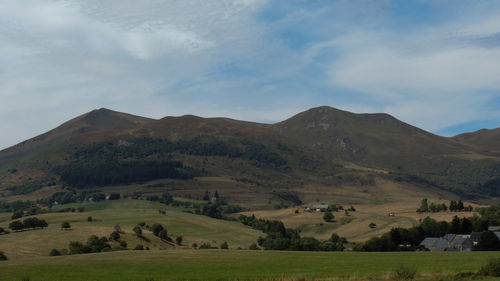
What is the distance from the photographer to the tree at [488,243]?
100250mm

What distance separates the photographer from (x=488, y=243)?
3984 inches

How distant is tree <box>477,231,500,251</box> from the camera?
100250mm

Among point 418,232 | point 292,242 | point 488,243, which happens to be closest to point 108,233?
point 292,242

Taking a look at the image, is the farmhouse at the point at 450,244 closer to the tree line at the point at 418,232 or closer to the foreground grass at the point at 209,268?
the tree line at the point at 418,232

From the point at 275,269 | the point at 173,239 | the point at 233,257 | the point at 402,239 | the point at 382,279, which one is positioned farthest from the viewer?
the point at 173,239

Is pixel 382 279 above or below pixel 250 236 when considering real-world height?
above

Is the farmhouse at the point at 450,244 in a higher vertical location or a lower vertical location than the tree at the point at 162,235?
lower

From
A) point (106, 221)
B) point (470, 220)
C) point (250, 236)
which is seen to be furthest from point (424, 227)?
point (106, 221)

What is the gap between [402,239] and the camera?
12319 cm

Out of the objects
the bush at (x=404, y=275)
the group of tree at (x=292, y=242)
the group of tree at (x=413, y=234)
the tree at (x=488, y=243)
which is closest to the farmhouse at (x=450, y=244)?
the group of tree at (x=413, y=234)

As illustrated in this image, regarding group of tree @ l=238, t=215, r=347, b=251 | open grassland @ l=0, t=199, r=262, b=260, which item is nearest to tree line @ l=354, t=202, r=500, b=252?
group of tree @ l=238, t=215, r=347, b=251

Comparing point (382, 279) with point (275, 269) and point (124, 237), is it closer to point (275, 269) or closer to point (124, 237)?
point (275, 269)

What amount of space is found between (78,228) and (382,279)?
13377cm

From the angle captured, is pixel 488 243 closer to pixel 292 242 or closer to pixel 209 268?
pixel 292 242
